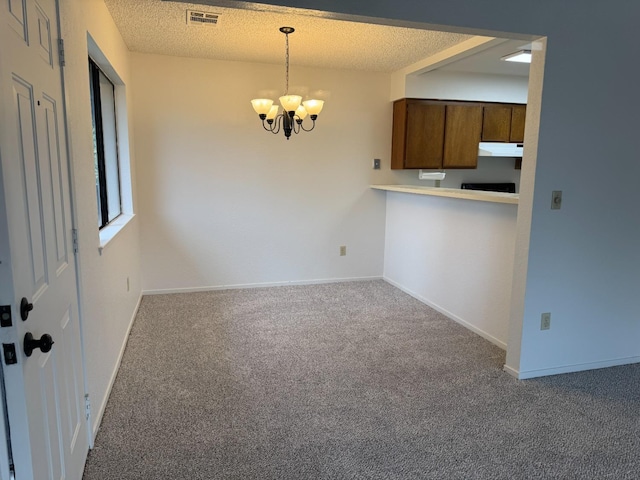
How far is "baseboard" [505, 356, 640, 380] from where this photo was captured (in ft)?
9.71

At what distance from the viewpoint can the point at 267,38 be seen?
384 centimetres

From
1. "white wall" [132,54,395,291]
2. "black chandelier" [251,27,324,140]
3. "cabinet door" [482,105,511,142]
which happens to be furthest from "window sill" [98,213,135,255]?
"cabinet door" [482,105,511,142]

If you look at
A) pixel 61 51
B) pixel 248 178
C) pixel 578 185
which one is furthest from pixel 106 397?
pixel 578 185

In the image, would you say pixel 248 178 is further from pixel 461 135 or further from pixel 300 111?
pixel 461 135

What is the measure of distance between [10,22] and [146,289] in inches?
153

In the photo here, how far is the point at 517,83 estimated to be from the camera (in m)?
5.26

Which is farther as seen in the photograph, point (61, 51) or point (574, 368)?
point (574, 368)

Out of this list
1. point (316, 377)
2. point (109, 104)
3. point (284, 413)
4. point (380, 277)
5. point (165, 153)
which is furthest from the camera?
point (380, 277)

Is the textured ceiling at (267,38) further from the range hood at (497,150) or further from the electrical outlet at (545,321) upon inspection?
the electrical outlet at (545,321)

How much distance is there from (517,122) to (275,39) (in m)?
3.10

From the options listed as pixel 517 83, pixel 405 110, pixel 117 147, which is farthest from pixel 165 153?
pixel 517 83

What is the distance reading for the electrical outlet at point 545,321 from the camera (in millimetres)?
2932

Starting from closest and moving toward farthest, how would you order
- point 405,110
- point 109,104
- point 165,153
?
point 109,104 < point 165,153 < point 405,110

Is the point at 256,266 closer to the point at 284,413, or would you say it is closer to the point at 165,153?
the point at 165,153
